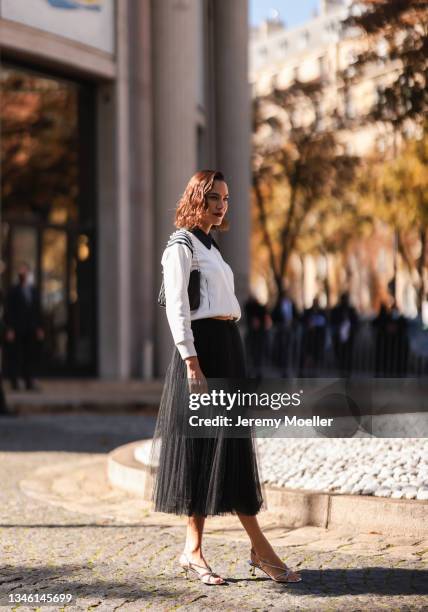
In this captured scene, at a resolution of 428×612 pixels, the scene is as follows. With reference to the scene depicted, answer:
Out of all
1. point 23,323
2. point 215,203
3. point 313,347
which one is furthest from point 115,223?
point 215,203

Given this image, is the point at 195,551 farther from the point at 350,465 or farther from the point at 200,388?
the point at 350,465

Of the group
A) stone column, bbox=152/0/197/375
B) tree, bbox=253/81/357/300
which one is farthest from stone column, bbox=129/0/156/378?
tree, bbox=253/81/357/300

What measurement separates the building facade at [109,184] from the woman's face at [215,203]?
1508 cm

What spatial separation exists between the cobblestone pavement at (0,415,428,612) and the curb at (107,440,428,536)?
7 cm

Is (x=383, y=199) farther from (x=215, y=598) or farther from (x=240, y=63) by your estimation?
(x=215, y=598)

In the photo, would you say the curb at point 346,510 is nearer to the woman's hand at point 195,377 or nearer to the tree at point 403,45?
the woman's hand at point 195,377

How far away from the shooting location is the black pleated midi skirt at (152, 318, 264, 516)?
16.8 ft

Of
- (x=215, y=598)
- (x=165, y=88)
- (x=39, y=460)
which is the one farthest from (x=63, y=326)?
(x=215, y=598)

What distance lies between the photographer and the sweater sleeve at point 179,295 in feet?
16.4

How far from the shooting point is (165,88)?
20781 millimetres

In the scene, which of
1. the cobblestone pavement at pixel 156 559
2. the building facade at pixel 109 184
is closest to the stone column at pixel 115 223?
the building facade at pixel 109 184

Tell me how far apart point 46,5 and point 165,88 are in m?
3.11

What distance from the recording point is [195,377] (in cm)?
504

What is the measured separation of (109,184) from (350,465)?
1387 cm
